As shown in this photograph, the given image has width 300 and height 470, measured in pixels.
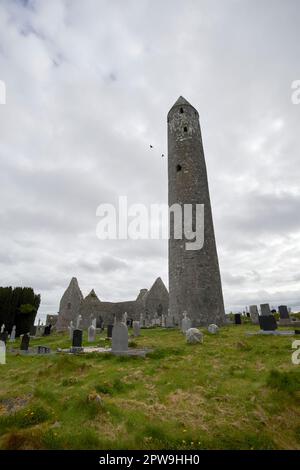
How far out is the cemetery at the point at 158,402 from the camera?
4.44 metres

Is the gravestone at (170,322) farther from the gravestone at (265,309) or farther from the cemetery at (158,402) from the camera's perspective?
the cemetery at (158,402)

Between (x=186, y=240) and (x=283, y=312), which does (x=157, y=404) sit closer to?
(x=283, y=312)

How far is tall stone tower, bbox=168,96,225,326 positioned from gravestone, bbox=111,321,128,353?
397 inches

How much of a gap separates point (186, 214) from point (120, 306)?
23.1 meters

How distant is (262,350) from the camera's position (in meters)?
9.87

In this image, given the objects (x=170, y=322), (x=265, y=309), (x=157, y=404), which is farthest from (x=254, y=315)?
(x=157, y=404)

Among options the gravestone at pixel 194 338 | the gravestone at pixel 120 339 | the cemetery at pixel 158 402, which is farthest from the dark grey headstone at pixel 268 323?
the gravestone at pixel 120 339

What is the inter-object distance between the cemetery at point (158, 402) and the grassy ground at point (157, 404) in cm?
2

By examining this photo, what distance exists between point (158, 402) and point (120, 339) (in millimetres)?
5292

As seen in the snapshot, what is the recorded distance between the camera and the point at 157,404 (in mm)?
5945

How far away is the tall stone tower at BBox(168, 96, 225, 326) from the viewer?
67.3ft
